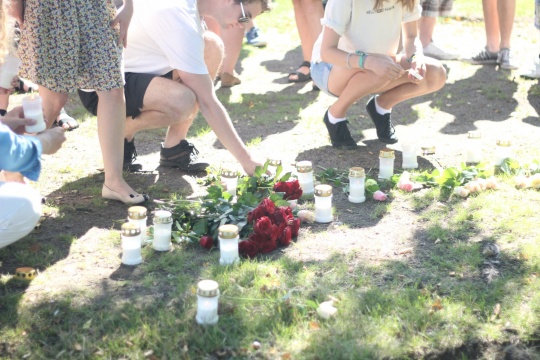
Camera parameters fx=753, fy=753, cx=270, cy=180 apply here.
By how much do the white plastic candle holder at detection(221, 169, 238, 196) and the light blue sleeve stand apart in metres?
1.45

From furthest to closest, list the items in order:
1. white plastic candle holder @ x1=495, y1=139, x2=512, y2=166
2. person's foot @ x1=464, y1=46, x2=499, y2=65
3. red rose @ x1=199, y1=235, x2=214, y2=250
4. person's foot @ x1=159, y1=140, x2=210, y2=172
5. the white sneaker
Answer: the white sneaker → person's foot @ x1=464, y1=46, x2=499, y2=65 → person's foot @ x1=159, y1=140, x2=210, y2=172 → white plastic candle holder @ x1=495, y1=139, x2=512, y2=166 → red rose @ x1=199, y1=235, x2=214, y2=250

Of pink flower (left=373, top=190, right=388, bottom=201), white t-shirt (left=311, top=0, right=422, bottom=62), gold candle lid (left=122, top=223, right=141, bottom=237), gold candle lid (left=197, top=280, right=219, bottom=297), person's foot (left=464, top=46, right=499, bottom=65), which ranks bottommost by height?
person's foot (left=464, top=46, right=499, bottom=65)

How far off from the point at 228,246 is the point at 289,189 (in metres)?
0.81

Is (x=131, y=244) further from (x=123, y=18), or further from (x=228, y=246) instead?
(x=123, y=18)

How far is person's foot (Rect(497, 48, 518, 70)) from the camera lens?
7.81 metres

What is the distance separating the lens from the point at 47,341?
10.5 feet

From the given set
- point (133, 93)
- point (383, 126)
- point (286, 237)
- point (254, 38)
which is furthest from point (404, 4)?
point (254, 38)

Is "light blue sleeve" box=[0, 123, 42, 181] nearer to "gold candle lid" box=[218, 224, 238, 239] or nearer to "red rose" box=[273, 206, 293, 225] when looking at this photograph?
"gold candle lid" box=[218, 224, 238, 239]

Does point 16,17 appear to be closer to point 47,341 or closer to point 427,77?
point 47,341

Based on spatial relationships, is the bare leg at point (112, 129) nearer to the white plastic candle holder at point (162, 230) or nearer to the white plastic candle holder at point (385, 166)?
the white plastic candle holder at point (162, 230)

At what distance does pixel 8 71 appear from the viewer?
5.34 metres

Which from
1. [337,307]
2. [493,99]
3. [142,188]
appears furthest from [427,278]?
[493,99]

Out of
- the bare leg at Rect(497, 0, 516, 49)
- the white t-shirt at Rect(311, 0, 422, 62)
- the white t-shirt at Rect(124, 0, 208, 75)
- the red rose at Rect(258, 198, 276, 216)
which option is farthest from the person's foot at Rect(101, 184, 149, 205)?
the bare leg at Rect(497, 0, 516, 49)

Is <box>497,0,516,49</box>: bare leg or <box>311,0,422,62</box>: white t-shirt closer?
<box>311,0,422,62</box>: white t-shirt
